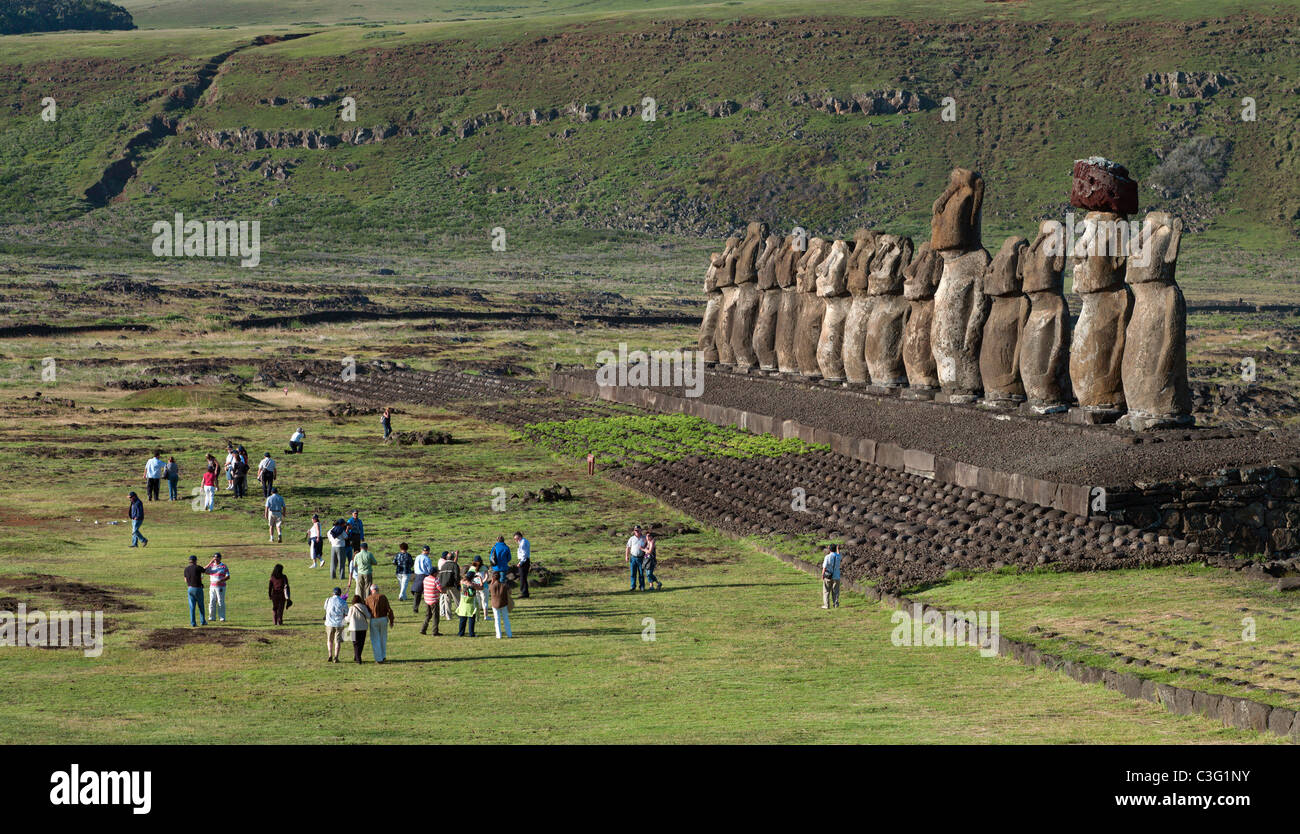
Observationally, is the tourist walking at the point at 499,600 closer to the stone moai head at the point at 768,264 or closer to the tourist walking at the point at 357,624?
the tourist walking at the point at 357,624

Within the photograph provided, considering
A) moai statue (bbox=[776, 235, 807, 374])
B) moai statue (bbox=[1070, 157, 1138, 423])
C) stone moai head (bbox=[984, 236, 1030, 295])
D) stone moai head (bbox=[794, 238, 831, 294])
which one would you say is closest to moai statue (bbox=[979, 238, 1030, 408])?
stone moai head (bbox=[984, 236, 1030, 295])

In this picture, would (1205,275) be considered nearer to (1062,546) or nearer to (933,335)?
(933,335)

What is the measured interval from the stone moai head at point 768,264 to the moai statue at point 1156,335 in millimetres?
17984

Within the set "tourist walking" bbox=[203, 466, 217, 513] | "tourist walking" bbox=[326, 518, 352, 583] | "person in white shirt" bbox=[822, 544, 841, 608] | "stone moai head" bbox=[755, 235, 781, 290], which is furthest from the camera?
"stone moai head" bbox=[755, 235, 781, 290]

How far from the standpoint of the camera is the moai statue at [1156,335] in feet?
103

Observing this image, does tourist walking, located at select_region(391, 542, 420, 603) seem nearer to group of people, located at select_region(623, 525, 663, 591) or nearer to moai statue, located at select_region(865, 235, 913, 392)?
group of people, located at select_region(623, 525, 663, 591)

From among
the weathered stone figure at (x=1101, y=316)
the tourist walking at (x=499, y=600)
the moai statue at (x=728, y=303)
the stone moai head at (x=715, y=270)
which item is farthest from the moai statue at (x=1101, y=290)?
the stone moai head at (x=715, y=270)

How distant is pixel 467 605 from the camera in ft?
79.6

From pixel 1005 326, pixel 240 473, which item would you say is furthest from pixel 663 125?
pixel 1005 326

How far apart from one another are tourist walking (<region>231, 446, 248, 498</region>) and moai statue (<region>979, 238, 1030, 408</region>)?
16220mm

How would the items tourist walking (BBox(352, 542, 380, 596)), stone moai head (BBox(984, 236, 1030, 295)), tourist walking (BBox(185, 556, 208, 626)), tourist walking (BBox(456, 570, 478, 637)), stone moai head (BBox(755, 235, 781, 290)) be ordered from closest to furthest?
tourist walking (BBox(185, 556, 208, 626))
tourist walking (BBox(456, 570, 478, 637))
tourist walking (BBox(352, 542, 380, 596))
stone moai head (BBox(984, 236, 1030, 295))
stone moai head (BBox(755, 235, 781, 290))

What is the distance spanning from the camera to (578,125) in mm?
152625

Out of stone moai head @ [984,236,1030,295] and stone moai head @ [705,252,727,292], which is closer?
stone moai head @ [984,236,1030,295]

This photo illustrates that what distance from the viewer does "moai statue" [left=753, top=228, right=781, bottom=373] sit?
49.4 metres
